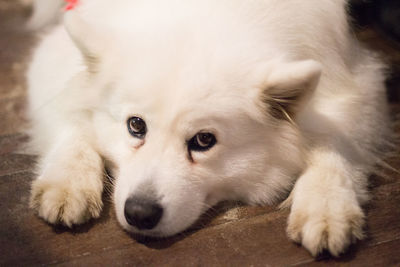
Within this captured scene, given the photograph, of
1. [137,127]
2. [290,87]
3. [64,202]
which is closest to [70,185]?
[64,202]

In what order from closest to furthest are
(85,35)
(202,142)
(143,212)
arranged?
(143,212), (202,142), (85,35)

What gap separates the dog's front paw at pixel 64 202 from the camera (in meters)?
1.96

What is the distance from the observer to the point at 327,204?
193 centimetres

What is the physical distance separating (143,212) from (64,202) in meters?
0.37

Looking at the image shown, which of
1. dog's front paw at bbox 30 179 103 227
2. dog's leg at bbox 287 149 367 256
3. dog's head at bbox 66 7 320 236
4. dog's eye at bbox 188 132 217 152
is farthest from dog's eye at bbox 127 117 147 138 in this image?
dog's leg at bbox 287 149 367 256

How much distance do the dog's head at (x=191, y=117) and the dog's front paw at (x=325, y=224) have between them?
0.79 ft

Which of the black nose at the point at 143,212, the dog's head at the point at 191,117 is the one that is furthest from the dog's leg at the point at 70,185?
the black nose at the point at 143,212

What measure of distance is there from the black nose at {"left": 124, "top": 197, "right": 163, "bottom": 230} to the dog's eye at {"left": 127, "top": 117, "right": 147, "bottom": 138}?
11.9 inches

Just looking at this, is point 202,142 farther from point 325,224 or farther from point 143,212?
point 325,224

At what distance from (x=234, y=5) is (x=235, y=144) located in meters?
0.64

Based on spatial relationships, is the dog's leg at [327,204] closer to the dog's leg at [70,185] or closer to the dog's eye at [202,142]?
the dog's eye at [202,142]

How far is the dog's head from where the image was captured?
1862 millimetres

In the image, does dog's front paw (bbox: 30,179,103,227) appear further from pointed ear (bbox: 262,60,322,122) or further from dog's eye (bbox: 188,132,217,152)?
pointed ear (bbox: 262,60,322,122)

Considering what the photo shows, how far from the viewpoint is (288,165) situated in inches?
84.1
